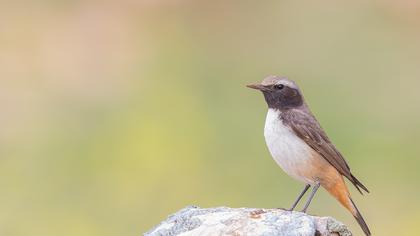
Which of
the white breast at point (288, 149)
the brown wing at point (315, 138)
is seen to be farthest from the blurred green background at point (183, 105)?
the white breast at point (288, 149)

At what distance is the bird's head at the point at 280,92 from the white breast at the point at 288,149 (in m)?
0.22

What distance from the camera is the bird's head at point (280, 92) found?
41.4 ft

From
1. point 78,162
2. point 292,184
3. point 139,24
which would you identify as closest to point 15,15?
point 139,24

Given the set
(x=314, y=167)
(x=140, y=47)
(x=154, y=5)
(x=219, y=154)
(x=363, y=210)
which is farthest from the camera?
(x=154, y=5)

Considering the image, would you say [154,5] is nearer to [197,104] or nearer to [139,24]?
[139,24]

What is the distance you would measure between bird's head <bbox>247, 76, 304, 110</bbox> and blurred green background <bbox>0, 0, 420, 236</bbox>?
478 cm

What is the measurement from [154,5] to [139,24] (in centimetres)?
91

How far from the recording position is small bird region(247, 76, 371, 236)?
1234cm

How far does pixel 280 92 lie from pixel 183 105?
1143cm

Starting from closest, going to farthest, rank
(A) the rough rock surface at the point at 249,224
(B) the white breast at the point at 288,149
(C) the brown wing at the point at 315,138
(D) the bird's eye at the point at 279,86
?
1. (A) the rough rock surface at the point at 249,224
2. (B) the white breast at the point at 288,149
3. (C) the brown wing at the point at 315,138
4. (D) the bird's eye at the point at 279,86

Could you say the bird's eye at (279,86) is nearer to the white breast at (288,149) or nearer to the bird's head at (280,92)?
the bird's head at (280,92)

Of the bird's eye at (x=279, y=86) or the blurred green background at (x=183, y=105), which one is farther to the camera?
the blurred green background at (x=183, y=105)

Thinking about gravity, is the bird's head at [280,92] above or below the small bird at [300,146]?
above

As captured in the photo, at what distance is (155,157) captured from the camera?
846 inches
